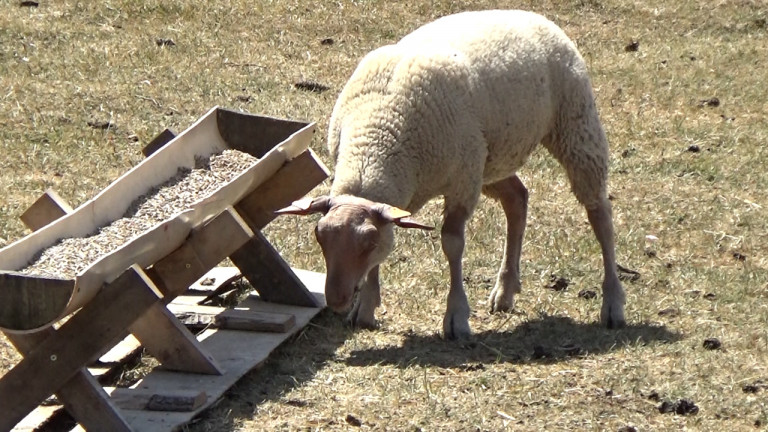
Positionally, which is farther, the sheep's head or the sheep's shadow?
the sheep's shadow

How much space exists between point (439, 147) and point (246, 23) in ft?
20.9

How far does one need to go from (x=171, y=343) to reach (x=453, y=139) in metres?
1.80

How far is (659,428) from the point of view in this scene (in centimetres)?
554

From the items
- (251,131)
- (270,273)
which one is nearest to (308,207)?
(270,273)

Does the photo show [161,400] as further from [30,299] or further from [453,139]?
A: [453,139]

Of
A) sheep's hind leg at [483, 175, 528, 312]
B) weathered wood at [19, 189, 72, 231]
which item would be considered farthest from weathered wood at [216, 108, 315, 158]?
sheep's hind leg at [483, 175, 528, 312]

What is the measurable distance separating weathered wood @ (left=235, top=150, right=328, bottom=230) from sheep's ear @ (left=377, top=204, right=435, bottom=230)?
0.62 m

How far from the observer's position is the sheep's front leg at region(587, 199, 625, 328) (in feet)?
22.7

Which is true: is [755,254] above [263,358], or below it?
below

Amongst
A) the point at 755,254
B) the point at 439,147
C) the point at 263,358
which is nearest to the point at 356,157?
the point at 439,147

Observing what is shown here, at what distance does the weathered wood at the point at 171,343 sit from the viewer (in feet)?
18.7

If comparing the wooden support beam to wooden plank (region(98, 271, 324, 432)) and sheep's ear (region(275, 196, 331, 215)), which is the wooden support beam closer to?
wooden plank (region(98, 271, 324, 432))

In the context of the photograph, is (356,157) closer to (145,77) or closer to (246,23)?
(145,77)

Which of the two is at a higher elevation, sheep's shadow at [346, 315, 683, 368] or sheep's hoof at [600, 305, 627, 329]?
sheep's shadow at [346, 315, 683, 368]
